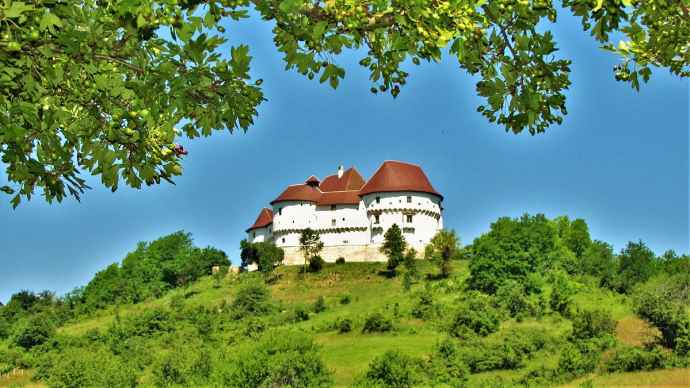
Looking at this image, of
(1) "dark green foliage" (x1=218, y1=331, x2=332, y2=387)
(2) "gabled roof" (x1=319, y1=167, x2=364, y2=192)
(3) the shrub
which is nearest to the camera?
(1) "dark green foliage" (x1=218, y1=331, x2=332, y2=387)

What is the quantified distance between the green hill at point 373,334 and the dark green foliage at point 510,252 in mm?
830

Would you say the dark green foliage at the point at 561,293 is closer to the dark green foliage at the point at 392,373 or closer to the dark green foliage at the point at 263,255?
the dark green foliage at the point at 392,373

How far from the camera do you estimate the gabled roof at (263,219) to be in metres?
103

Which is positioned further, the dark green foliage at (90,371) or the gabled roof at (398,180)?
the gabled roof at (398,180)

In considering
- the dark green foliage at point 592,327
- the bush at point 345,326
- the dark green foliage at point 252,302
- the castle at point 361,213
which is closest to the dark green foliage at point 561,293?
the dark green foliage at point 592,327

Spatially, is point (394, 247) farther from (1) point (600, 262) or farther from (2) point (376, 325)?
(2) point (376, 325)

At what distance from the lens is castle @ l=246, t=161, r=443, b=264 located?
3642 inches

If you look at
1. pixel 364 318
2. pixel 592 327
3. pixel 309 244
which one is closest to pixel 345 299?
pixel 364 318

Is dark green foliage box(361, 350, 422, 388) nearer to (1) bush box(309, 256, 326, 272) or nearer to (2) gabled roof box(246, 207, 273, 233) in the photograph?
(1) bush box(309, 256, 326, 272)

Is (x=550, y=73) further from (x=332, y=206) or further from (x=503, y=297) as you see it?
(x=332, y=206)

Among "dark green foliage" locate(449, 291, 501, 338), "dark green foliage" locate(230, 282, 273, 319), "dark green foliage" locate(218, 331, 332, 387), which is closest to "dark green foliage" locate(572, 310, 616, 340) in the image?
"dark green foliage" locate(449, 291, 501, 338)

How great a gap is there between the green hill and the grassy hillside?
163 mm

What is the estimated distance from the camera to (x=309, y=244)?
8981 cm

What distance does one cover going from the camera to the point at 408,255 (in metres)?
82.2
